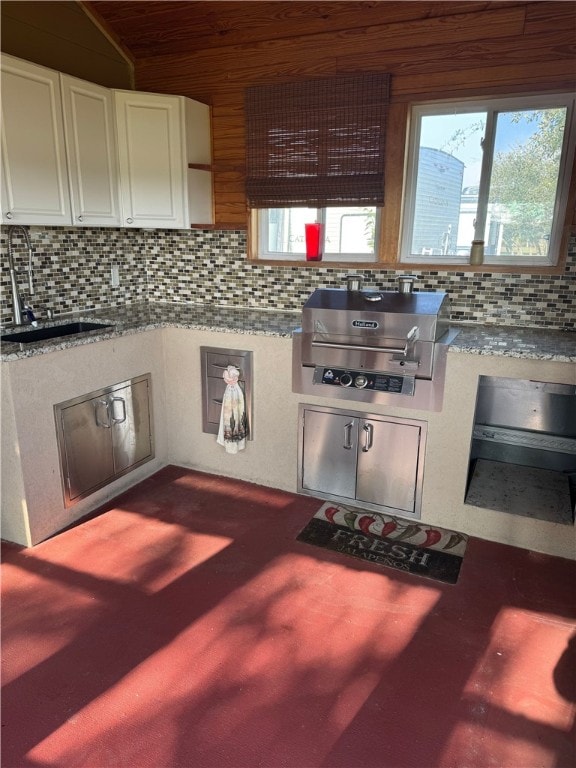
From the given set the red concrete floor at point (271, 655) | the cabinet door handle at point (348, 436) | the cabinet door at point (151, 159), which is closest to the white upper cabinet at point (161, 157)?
the cabinet door at point (151, 159)

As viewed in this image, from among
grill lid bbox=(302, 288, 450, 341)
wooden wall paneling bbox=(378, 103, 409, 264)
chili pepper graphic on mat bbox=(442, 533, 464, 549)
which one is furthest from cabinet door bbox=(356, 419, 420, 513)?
wooden wall paneling bbox=(378, 103, 409, 264)

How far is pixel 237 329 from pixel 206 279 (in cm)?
92

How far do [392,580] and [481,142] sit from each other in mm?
2376

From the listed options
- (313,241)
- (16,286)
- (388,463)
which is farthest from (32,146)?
(388,463)

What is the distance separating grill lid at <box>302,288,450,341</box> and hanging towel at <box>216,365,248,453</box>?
55 centimetres

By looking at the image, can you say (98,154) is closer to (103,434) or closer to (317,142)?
(317,142)

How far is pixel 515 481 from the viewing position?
2.90 metres

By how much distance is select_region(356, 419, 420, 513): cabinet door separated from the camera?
275cm

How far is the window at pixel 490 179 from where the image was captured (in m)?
2.83

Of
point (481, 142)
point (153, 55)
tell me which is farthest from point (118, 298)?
point (481, 142)

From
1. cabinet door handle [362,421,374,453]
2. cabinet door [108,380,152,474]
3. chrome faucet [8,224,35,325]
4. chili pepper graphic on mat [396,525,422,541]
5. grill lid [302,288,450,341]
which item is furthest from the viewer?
cabinet door [108,380,152,474]

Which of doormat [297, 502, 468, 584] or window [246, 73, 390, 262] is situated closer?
doormat [297, 502, 468, 584]

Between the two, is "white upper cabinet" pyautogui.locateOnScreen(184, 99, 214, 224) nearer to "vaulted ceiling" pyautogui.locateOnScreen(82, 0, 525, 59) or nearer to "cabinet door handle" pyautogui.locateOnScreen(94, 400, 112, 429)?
"vaulted ceiling" pyautogui.locateOnScreen(82, 0, 525, 59)

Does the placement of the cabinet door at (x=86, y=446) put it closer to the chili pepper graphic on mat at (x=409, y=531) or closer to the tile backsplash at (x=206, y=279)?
the tile backsplash at (x=206, y=279)
